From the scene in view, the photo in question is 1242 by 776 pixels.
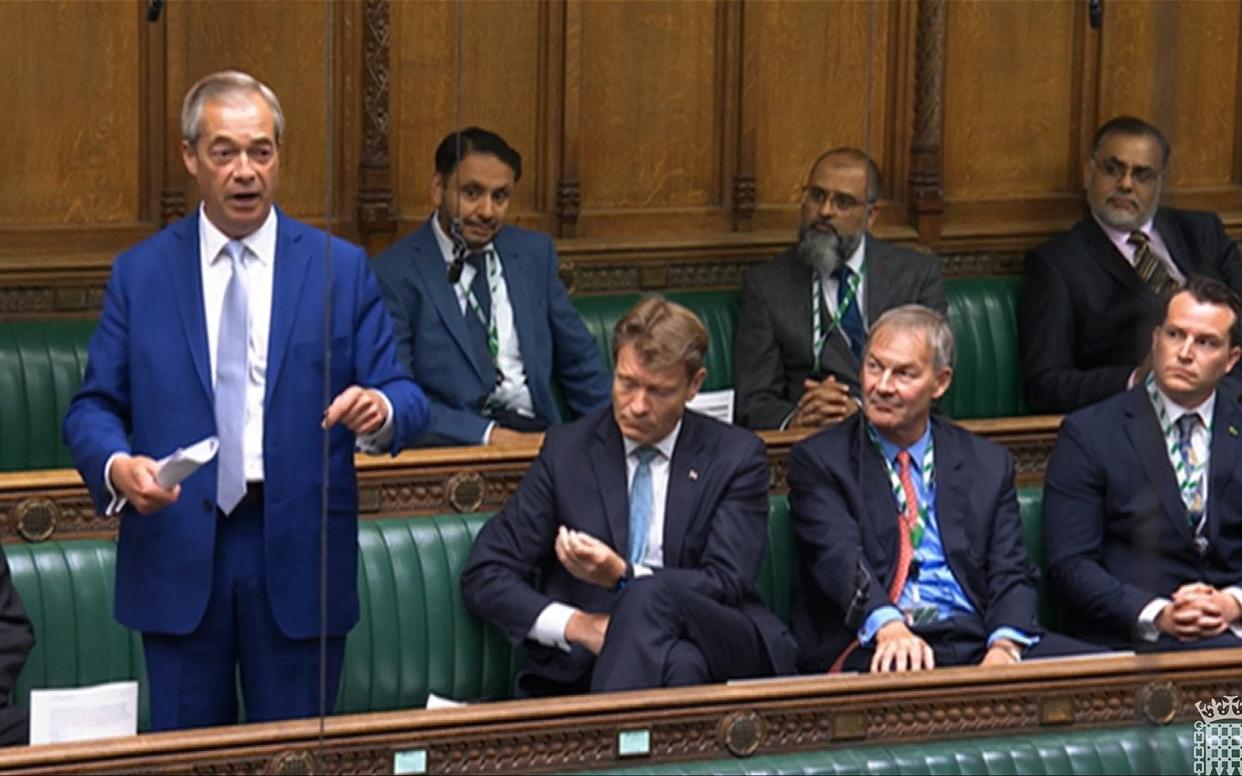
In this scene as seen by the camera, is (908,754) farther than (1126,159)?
No

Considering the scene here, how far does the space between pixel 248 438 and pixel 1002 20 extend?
3.41 meters

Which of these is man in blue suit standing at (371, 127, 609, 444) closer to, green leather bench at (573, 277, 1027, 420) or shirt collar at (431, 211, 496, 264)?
shirt collar at (431, 211, 496, 264)

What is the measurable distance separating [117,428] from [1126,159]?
2.98m

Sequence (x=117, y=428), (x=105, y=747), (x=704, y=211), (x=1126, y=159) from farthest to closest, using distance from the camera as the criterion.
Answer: (x=704, y=211) → (x=1126, y=159) → (x=117, y=428) → (x=105, y=747)

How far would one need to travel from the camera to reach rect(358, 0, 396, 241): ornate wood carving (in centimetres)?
610

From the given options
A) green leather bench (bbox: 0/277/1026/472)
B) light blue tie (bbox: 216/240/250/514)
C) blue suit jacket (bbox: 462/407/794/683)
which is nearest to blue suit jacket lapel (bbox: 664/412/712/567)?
blue suit jacket (bbox: 462/407/794/683)

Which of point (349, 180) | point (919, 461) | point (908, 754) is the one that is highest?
point (349, 180)

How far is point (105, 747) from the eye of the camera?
3.48 meters

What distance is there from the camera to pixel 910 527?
4.70 meters

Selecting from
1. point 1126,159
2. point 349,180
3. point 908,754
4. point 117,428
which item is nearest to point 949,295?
point 1126,159

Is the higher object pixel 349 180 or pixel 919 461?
pixel 349 180

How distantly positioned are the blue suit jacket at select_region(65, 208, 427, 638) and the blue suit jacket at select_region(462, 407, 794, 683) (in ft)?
2.22

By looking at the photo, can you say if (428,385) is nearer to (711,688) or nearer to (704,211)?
(704,211)

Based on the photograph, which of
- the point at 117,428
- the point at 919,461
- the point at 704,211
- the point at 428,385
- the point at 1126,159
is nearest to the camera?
the point at 117,428
